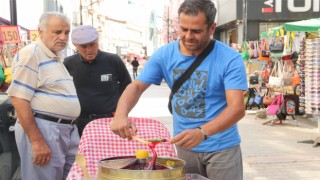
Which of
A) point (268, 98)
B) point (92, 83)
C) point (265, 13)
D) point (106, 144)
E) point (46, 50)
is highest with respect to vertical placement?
point (265, 13)

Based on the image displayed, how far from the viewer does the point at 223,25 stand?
1049 inches

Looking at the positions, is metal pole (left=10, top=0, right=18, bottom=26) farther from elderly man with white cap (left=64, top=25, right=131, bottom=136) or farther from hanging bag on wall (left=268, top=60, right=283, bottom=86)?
elderly man with white cap (left=64, top=25, right=131, bottom=136)

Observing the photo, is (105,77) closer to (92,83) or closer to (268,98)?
(92,83)

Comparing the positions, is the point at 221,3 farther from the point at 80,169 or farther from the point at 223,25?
the point at 80,169

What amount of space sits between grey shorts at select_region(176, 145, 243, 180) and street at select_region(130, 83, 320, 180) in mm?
3495

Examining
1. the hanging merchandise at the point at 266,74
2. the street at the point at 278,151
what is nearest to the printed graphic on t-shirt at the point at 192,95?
the street at the point at 278,151

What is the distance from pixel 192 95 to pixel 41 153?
1289 millimetres

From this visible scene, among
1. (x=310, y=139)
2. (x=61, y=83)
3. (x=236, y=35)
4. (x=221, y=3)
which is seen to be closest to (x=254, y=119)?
(x=310, y=139)

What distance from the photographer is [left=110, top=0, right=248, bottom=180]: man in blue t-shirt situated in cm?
219

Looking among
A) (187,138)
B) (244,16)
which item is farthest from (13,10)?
(244,16)

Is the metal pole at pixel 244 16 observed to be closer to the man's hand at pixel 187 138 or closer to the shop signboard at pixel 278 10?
the shop signboard at pixel 278 10

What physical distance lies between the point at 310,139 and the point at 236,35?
17277 millimetres

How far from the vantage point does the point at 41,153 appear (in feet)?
10.3

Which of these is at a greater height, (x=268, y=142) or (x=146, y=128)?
(x=146, y=128)
